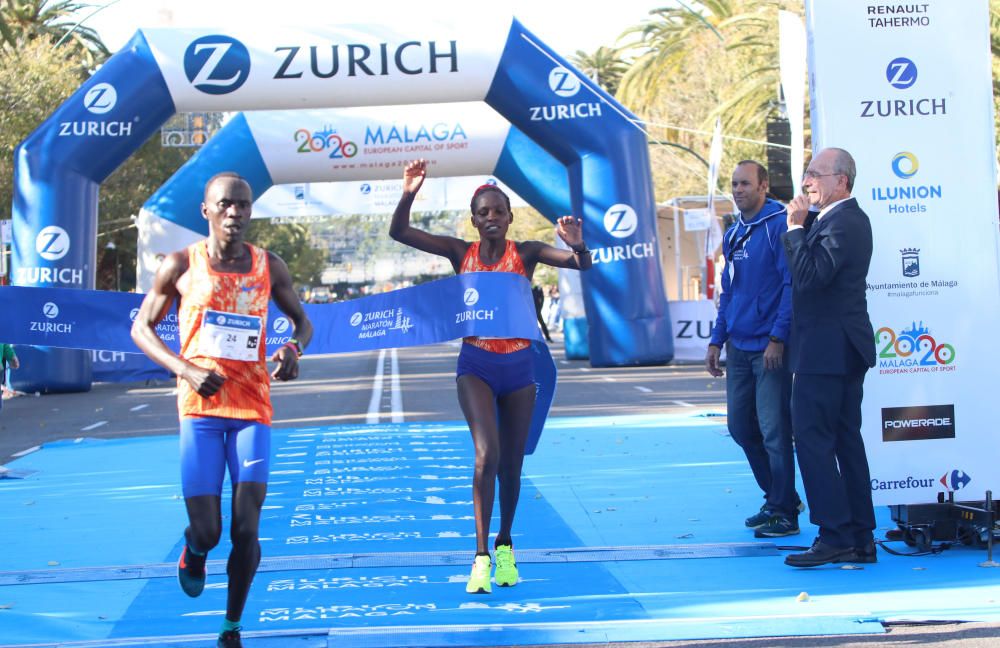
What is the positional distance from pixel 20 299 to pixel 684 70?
3608 centimetres

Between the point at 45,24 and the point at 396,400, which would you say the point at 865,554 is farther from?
the point at 45,24

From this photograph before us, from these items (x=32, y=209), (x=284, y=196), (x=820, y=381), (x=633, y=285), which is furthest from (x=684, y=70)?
(x=820, y=381)

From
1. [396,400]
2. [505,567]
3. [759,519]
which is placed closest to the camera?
[505,567]

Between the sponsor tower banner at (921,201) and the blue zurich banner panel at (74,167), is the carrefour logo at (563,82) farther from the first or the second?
the sponsor tower banner at (921,201)

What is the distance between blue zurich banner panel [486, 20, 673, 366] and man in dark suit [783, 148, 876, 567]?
15.5 m

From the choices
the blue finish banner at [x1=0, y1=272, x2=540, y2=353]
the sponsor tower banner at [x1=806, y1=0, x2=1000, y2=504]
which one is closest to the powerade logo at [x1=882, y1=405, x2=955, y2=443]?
the sponsor tower banner at [x1=806, y1=0, x2=1000, y2=504]

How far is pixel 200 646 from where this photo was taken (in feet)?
17.4

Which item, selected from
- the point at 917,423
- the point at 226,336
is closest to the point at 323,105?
the point at 917,423

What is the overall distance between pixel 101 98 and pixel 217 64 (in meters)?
1.96

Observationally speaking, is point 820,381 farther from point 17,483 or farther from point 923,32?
point 17,483

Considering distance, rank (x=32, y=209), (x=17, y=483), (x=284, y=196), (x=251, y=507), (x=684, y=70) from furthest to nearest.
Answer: (x=684, y=70), (x=284, y=196), (x=32, y=209), (x=17, y=483), (x=251, y=507)

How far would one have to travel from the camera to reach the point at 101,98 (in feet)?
67.8

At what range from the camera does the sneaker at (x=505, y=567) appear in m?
6.30

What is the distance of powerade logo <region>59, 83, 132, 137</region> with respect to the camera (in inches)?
811
